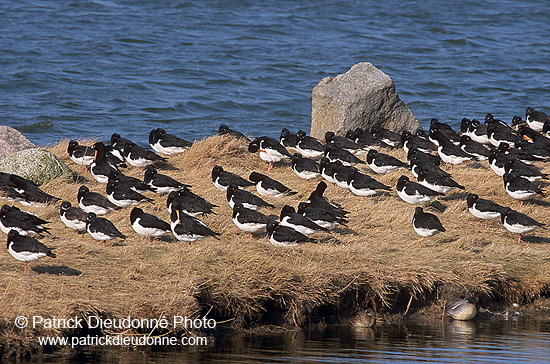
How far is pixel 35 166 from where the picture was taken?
47.6 ft

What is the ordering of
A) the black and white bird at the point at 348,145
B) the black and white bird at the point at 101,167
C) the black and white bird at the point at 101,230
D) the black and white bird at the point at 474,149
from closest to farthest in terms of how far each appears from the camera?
the black and white bird at the point at 101,230 < the black and white bird at the point at 101,167 < the black and white bird at the point at 474,149 < the black and white bird at the point at 348,145

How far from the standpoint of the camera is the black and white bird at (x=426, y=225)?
1208cm

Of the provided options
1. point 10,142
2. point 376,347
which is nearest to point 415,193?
point 376,347

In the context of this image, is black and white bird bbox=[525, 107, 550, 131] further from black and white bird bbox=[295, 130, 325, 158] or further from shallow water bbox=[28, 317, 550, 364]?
shallow water bbox=[28, 317, 550, 364]

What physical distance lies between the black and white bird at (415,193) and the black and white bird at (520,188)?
52.2 inches

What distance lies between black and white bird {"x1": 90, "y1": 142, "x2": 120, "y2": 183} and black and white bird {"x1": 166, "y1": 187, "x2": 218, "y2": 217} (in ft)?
6.84

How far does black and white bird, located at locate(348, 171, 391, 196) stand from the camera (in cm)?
A: 1431

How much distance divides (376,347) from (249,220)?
11.5 ft

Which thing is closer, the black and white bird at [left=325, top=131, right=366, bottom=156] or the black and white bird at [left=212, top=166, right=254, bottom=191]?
the black and white bird at [left=212, top=166, right=254, bottom=191]

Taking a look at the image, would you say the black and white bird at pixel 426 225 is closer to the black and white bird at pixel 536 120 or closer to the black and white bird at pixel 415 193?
the black and white bird at pixel 415 193

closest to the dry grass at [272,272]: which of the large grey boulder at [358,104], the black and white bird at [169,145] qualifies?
the black and white bird at [169,145]

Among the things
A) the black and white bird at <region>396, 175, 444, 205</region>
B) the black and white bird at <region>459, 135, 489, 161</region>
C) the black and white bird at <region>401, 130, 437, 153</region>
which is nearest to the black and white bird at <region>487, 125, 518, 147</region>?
the black and white bird at <region>459, 135, 489, 161</region>

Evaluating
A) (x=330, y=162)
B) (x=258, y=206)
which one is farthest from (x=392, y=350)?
(x=330, y=162)

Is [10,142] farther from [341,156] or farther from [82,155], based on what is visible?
[341,156]
